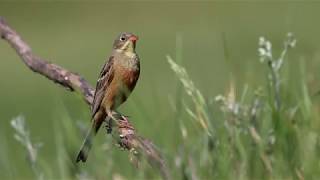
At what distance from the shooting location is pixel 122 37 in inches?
162

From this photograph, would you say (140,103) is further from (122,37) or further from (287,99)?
(122,37)

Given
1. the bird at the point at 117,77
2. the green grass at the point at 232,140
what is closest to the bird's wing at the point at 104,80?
the bird at the point at 117,77

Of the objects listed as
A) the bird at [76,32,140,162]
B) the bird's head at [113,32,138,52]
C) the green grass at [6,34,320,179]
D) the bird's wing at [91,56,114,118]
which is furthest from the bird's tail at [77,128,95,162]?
the bird's head at [113,32,138,52]

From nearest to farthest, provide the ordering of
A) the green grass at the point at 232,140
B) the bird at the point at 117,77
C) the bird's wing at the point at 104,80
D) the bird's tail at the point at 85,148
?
the green grass at the point at 232,140
the bird's tail at the point at 85,148
the bird's wing at the point at 104,80
the bird at the point at 117,77

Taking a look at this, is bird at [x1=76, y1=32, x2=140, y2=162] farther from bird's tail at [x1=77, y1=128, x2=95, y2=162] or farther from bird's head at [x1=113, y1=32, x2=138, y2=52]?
bird's tail at [x1=77, y1=128, x2=95, y2=162]

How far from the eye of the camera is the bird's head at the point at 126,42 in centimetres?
411

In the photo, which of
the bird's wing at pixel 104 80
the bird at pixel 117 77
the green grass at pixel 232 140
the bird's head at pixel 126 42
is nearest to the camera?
the green grass at pixel 232 140

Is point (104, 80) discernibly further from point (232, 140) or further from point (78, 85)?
point (232, 140)

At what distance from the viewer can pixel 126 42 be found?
413cm

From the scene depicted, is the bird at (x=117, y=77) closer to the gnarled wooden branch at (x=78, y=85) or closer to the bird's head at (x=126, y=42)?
the bird's head at (x=126, y=42)

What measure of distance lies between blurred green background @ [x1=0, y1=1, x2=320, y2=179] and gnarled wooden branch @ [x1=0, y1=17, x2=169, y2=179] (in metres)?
0.04

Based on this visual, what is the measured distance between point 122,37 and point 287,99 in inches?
54.8

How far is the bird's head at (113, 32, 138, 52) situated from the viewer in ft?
13.5

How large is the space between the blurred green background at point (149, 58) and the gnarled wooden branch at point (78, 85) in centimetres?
4
